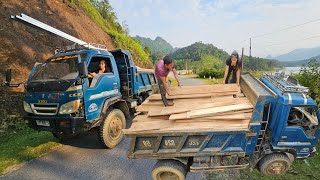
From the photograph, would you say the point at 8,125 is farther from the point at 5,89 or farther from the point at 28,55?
the point at 28,55

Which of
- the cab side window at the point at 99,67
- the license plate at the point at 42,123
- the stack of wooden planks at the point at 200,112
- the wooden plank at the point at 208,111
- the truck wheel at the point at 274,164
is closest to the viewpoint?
the stack of wooden planks at the point at 200,112

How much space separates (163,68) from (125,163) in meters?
2.58

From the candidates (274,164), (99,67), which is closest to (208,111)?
(274,164)

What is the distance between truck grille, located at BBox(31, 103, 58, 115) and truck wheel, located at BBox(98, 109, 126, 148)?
4.34ft

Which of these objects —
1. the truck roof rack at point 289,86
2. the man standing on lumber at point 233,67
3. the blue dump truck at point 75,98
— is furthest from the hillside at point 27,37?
the truck roof rack at point 289,86

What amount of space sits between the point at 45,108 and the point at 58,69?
1110mm

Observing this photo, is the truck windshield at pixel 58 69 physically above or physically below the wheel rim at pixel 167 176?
above

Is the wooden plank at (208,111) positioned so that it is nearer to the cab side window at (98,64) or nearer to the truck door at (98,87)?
the truck door at (98,87)

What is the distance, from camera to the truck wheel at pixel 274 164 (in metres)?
4.46

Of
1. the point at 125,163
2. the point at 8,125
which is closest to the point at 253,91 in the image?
the point at 125,163

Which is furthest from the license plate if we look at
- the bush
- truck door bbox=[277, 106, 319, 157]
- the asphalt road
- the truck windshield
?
the bush

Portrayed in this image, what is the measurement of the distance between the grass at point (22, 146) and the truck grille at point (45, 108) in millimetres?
1305

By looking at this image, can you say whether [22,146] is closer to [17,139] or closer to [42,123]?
[17,139]

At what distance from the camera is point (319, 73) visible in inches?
341
